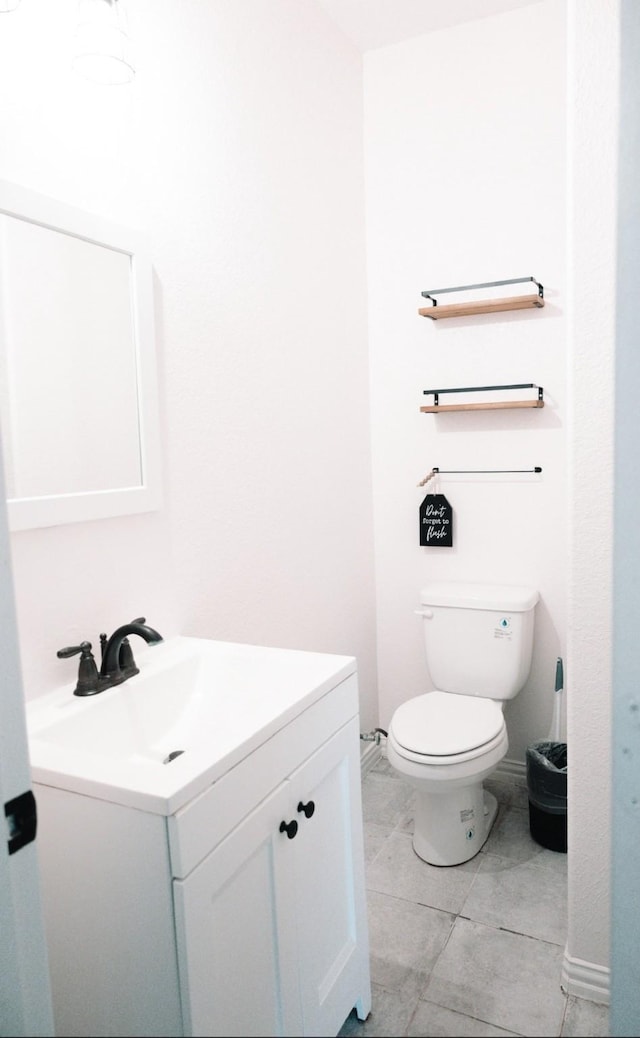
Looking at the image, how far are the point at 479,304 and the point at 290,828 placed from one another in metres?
1.86

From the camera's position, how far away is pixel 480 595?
2242mm

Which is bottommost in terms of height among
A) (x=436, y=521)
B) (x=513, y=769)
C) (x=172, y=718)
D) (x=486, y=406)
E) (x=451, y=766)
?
(x=513, y=769)

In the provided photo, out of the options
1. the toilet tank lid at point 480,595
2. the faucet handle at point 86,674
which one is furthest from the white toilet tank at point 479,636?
the faucet handle at point 86,674

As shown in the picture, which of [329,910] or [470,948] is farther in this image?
[470,948]

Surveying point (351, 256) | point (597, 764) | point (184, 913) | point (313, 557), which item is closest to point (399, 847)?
point (597, 764)

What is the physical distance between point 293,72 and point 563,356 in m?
1.12

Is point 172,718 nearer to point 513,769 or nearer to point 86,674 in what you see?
point 86,674

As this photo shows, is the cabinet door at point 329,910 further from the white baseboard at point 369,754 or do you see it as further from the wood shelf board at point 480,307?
the wood shelf board at point 480,307

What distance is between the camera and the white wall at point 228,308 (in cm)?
118

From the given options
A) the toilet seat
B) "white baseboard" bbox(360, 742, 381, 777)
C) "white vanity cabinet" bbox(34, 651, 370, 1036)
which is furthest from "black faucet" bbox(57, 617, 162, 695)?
"white baseboard" bbox(360, 742, 381, 777)

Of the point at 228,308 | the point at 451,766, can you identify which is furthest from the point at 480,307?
the point at 451,766

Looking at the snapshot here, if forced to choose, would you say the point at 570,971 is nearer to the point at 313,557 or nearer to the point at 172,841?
the point at 172,841

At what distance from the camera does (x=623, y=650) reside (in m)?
0.52

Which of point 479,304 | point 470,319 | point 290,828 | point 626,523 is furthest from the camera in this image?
point 470,319
